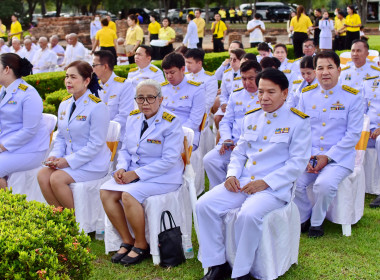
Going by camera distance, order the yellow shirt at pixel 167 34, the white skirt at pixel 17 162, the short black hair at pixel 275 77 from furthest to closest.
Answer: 1. the yellow shirt at pixel 167 34
2. the white skirt at pixel 17 162
3. the short black hair at pixel 275 77

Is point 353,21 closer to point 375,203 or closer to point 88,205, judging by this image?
point 375,203

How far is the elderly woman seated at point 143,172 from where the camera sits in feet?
15.4

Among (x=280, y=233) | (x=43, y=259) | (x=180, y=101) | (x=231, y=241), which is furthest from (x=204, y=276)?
(x=180, y=101)

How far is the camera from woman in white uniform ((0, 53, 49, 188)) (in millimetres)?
5652

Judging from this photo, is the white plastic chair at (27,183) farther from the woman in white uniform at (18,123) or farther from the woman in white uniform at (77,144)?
the woman in white uniform at (77,144)

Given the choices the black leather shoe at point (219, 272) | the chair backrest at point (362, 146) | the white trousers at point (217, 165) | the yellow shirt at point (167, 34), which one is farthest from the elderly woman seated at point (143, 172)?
the yellow shirt at point (167, 34)

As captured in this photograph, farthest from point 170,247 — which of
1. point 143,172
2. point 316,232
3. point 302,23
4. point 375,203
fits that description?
point 302,23

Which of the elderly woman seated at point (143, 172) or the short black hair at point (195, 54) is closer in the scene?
the elderly woman seated at point (143, 172)

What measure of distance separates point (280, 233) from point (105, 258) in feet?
5.18

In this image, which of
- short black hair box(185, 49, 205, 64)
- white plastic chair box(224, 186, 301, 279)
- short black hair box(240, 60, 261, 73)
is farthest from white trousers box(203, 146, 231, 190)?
short black hair box(185, 49, 205, 64)

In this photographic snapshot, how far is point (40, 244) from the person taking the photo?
2955 millimetres

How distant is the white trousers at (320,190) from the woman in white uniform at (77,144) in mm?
1890

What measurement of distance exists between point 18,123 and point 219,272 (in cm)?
276

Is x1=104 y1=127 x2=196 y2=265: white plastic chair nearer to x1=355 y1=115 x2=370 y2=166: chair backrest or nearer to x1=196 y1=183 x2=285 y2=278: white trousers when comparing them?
x1=196 y1=183 x2=285 y2=278: white trousers
